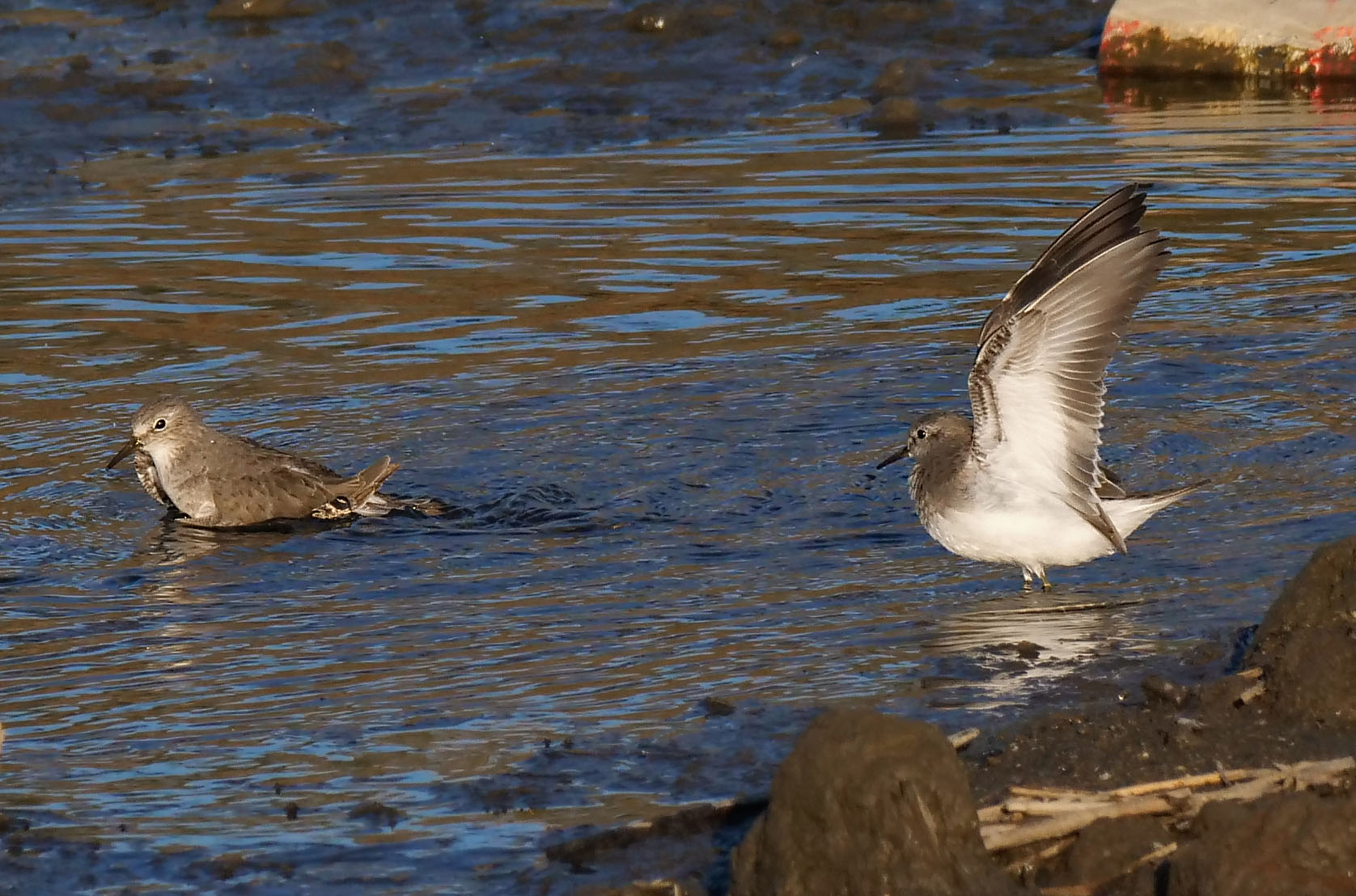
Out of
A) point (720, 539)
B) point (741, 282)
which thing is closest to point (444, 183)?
point (741, 282)

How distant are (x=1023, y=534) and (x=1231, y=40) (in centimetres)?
1177

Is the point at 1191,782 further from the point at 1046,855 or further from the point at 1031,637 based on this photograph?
the point at 1031,637

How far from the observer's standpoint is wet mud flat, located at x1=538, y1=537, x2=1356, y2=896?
467 cm

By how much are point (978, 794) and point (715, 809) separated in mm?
705

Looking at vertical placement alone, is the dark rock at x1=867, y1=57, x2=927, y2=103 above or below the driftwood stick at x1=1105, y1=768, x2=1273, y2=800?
above

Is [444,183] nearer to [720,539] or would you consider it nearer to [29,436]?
[29,436]

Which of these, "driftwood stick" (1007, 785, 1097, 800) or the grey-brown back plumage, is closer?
"driftwood stick" (1007, 785, 1097, 800)

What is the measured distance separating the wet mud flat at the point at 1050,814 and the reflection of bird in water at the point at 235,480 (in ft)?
13.7

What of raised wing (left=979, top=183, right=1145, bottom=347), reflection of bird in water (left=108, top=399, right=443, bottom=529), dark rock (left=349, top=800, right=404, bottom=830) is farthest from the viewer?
reflection of bird in water (left=108, top=399, right=443, bottom=529)

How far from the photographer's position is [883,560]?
27.4ft

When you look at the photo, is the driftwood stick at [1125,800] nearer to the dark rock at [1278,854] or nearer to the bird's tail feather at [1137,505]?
the dark rock at [1278,854]

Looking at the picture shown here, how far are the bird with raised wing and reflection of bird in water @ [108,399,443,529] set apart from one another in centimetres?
258

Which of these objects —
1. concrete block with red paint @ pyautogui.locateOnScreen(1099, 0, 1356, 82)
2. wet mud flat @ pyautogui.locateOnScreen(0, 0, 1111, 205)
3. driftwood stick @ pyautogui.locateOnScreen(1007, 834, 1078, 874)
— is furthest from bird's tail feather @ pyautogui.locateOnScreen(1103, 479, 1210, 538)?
concrete block with red paint @ pyautogui.locateOnScreen(1099, 0, 1356, 82)

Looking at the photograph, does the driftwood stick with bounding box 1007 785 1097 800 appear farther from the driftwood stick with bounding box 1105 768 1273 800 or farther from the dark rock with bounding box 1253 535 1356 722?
the dark rock with bounding box 1253 535 1356 722
